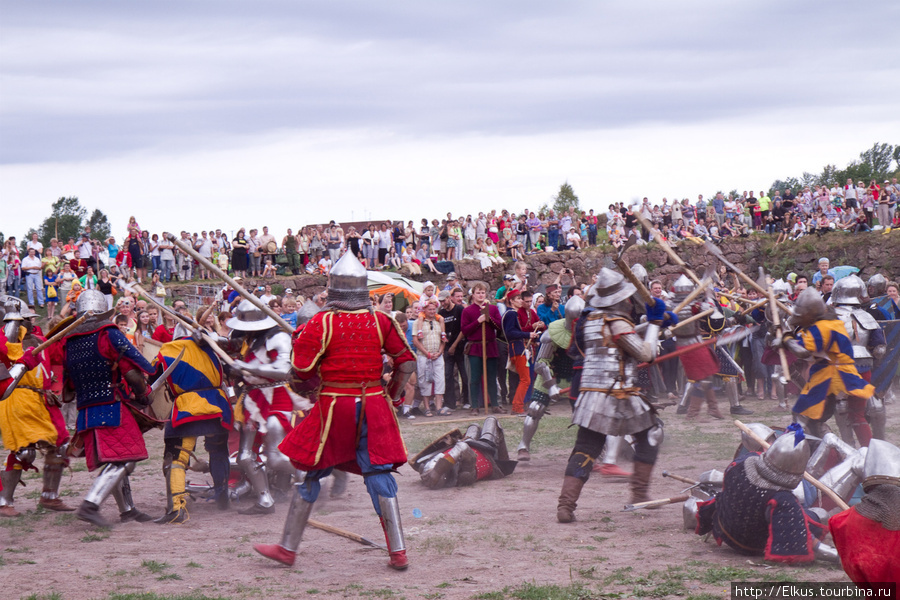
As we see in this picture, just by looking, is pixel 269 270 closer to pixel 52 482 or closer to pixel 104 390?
pixel 52 482

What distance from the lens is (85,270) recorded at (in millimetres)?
17609

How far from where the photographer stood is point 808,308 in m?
6.88

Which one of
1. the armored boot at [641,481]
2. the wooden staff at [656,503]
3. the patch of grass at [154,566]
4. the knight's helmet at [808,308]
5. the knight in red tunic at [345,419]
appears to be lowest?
the patch of grass at [154,566]

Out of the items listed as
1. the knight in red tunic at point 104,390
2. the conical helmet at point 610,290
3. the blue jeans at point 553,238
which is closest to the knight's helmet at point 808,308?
the conical helmet at point 610,290

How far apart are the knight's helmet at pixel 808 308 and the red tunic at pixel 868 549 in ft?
12.0

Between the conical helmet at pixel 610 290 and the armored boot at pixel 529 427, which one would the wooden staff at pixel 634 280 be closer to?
the conical helmet at pixel 610 290

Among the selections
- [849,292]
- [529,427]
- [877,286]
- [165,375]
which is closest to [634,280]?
[529,427]

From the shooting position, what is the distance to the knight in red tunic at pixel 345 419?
5.05 metres

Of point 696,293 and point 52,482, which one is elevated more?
point 696,293

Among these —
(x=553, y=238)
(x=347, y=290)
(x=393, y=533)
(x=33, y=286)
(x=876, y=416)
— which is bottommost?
(x=393, y=533)

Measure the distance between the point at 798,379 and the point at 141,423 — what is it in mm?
6866

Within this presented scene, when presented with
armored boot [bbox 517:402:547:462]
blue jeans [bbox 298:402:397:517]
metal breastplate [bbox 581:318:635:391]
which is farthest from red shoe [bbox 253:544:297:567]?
armored boot [bbox 517:402:547:462]

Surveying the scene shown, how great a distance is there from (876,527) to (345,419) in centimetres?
275

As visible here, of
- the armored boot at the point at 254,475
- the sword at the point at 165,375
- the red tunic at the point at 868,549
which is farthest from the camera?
the armored boot at the point at 254,475
